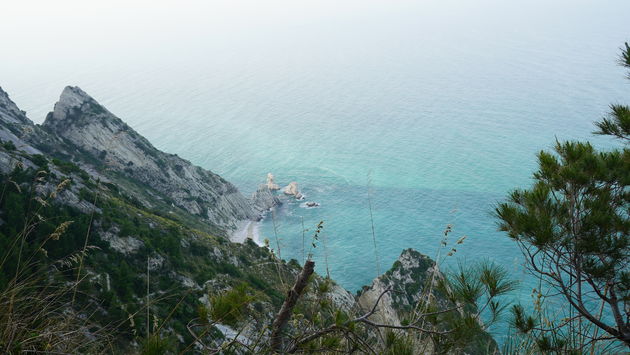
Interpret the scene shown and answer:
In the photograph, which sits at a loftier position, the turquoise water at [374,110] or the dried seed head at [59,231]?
the turquoise water at [374,110]

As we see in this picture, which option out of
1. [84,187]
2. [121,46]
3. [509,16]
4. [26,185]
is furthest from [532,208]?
[509,16]

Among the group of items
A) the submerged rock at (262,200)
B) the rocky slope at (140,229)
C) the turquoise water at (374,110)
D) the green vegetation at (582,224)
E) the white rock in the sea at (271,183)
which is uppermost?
the turquoise water at (374,110)

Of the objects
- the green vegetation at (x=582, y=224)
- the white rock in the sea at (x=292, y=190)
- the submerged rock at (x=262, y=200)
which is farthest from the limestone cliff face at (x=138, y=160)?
the green vegetation at (x=582, y=224)

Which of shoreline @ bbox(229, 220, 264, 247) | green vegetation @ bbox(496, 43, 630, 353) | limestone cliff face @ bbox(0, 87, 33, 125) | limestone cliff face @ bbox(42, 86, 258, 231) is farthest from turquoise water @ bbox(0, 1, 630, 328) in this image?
limestone cliff face @ bbox(0, 87, 33, 125)

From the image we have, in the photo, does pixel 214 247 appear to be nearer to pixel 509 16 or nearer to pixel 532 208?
pixel 532 208

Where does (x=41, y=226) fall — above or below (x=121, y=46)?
below

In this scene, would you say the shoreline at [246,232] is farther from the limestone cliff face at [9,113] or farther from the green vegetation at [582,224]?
the green vegetation at [582,224]
